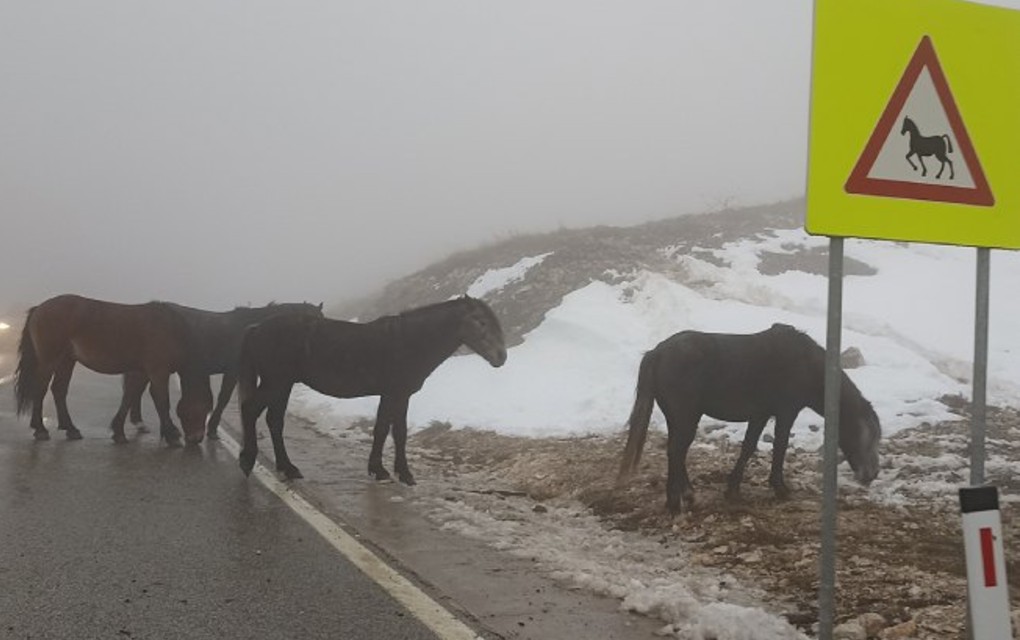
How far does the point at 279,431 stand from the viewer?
8.25 m

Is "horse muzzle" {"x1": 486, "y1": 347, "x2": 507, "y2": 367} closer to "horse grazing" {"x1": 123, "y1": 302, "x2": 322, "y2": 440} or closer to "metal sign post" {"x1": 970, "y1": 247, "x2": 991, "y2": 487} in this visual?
"horse grazing" {"x1": 123, "y1": 302, "x2": 322, "y2": 440}

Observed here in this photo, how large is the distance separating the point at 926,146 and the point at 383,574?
358 centimetres

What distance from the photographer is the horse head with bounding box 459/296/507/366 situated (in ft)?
29.8

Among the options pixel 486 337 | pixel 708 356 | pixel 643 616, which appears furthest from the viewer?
pixel 486 337

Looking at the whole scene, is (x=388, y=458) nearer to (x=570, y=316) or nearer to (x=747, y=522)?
(x=747, y=522)

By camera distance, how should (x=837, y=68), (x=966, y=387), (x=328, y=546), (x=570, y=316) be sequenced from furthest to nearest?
(x=570, y=316), (x=966, y=387), (x=328, y=546), (x=837, y=68)

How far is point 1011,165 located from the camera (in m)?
2.94

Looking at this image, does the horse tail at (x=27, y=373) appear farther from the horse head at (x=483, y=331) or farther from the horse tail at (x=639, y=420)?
the horse tail at (x=639, y=420)

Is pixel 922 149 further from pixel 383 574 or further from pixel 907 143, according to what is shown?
pixel 383 574

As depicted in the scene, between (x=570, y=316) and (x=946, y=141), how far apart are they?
1310 centimetres

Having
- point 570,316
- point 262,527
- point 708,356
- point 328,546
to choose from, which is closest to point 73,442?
point 262,527

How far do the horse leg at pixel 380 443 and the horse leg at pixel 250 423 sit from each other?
3.85ft

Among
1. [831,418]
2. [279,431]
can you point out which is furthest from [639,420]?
[831,418]

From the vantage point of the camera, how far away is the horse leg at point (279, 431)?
7.89m
